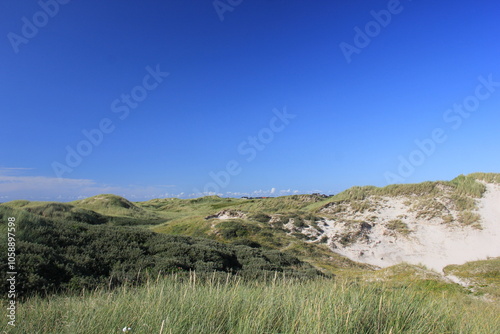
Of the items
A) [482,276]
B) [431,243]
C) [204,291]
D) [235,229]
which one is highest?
[235,229]

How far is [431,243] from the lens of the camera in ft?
98.1

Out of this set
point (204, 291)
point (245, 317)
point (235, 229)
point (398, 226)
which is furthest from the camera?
point (398, 226)

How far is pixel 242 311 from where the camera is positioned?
13.3ft

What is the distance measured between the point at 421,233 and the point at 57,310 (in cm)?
3579

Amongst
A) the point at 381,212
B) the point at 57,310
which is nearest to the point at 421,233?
the point at 381,212

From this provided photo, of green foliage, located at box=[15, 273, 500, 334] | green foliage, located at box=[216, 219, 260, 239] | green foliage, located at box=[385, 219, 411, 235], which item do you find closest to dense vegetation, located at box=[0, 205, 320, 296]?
green foliage, located at box=[15, 273, 500, 334]

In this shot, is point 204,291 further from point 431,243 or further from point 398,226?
point 398,226

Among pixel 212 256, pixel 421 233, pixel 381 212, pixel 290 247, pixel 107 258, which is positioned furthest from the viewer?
pixel 381 212

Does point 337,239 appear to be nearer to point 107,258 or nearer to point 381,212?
point 381,212

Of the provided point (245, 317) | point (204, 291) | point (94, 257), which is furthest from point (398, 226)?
point (245, 317)

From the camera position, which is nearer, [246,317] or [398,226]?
[246,317]

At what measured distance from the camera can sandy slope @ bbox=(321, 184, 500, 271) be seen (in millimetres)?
27344

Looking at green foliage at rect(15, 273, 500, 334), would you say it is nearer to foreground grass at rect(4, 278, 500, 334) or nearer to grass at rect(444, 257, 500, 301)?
foreground grass at rect(4, 278, 500, 334)

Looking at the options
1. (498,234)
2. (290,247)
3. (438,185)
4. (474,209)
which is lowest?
(290,247)
